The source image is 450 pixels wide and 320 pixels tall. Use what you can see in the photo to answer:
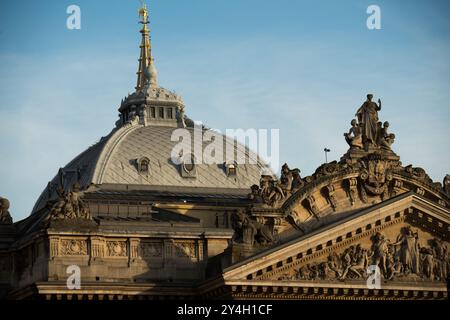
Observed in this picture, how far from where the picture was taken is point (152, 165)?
15650 centimetres

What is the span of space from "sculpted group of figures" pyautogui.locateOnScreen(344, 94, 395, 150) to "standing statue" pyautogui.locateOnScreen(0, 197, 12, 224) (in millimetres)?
20534

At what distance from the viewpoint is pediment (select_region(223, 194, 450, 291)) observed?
127 m

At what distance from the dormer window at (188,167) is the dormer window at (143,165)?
2200 mm

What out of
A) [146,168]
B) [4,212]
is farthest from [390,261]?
[146,168]

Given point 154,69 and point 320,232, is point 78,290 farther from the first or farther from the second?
point 154,69

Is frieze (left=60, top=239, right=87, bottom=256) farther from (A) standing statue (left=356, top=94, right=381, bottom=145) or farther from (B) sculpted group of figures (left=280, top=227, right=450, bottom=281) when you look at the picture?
(A) standing statue (left=356, top=94, right=381, bottom=145)

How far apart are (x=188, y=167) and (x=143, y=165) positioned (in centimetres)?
284

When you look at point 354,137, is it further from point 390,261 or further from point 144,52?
Answer: point 144,52

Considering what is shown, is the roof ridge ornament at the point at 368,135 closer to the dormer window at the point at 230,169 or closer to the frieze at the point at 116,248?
the frieze at the point at 116,248

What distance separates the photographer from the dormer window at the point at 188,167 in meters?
156

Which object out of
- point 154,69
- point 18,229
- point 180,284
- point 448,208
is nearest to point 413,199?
point 448,208

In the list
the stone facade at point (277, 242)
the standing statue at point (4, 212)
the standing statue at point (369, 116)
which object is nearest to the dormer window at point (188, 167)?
the stone facade at point (277, 242)

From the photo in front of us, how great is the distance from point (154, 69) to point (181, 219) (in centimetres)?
4125

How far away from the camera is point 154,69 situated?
176750mm
